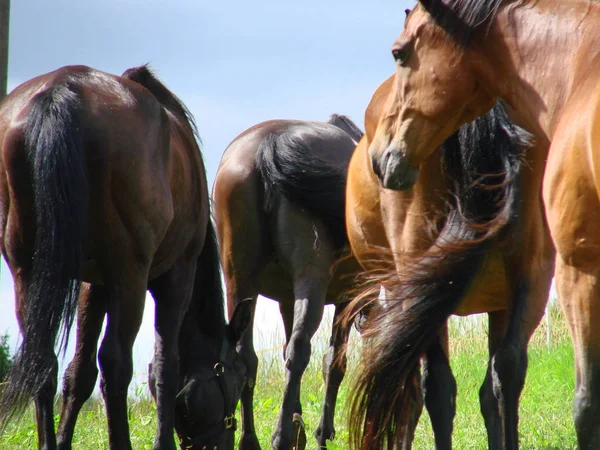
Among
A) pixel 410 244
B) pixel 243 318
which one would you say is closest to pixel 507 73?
pixel 410 244

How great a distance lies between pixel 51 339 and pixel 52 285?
25 cm

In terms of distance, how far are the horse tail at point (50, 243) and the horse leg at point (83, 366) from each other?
0.46 m

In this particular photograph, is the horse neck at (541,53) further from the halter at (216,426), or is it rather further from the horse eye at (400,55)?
the halter at (216,426)

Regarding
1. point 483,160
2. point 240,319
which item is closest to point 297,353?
point 240,319

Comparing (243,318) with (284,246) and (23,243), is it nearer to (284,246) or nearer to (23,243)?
(284,246)

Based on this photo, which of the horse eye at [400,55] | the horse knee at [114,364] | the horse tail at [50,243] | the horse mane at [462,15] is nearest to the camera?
the horse mane at [462,15]

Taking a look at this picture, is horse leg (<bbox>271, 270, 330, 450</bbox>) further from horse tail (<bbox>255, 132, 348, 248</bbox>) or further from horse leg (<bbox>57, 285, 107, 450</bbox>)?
horse leg (<bbox>57, 285, 107, 450</bbox>)

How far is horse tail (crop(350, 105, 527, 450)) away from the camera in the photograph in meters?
3.94

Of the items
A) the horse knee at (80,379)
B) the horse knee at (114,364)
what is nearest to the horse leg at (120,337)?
the horse knee at (114,364)

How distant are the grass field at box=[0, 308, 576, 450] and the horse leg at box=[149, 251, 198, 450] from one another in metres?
0.64

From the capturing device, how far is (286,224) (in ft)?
19.6

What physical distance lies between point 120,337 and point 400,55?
2054mm

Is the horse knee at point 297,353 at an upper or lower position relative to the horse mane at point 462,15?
lower

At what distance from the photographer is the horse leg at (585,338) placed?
→ 2.96 meters
